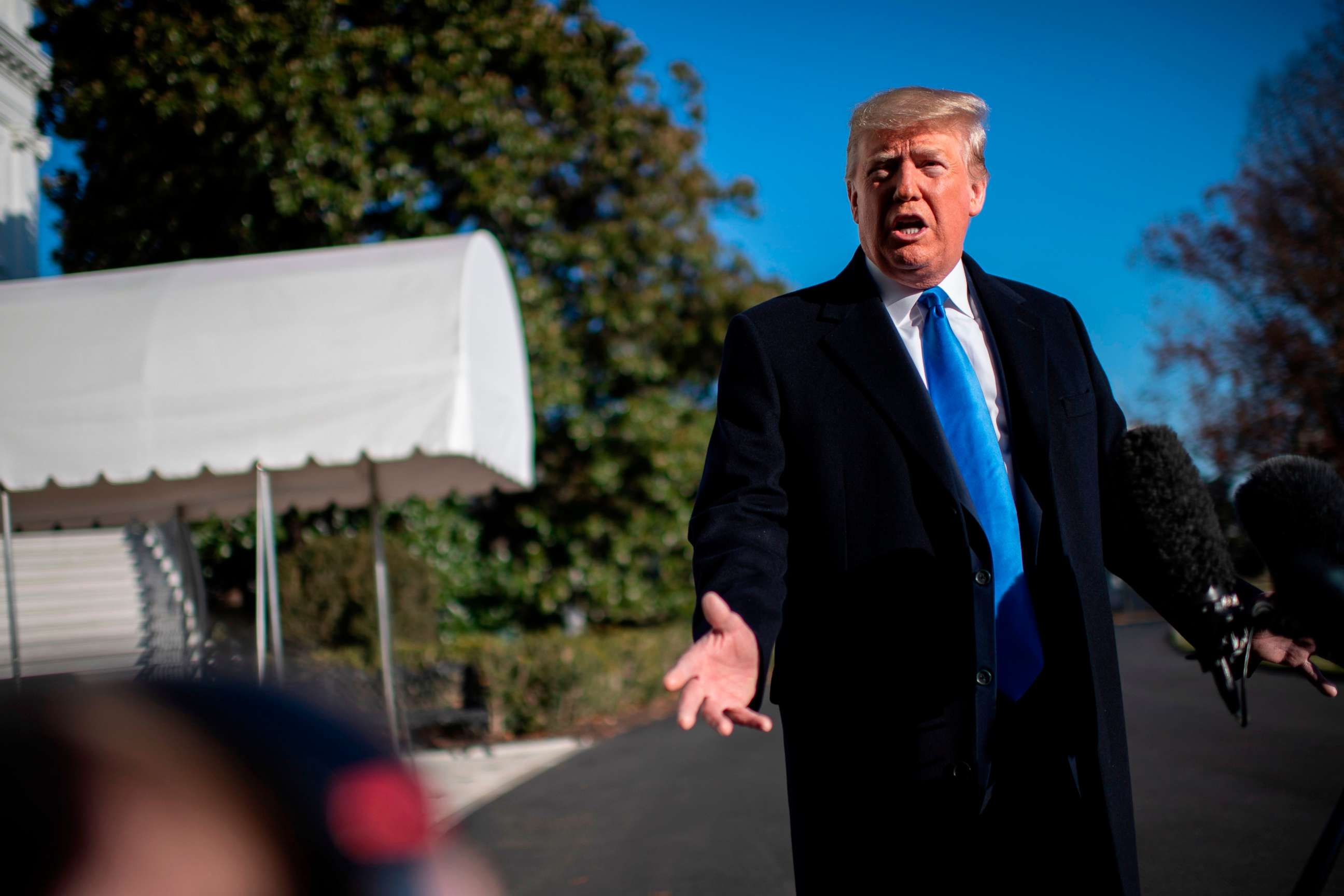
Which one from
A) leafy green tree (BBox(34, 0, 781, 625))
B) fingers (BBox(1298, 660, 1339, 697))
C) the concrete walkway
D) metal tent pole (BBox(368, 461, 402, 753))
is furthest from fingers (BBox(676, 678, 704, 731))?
leafy green tree (BBox(34, 0, 781, 625))

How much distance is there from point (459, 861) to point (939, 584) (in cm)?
118

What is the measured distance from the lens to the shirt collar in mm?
2107

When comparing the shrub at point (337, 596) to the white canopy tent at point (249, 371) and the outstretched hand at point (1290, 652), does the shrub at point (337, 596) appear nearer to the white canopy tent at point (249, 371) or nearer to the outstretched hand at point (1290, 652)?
the white canopy tent at point (249, 371)

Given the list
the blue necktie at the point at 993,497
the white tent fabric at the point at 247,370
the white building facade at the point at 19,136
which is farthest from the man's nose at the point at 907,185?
the white building facade at the point at 19,136

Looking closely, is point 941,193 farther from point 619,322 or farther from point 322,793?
point 619,322

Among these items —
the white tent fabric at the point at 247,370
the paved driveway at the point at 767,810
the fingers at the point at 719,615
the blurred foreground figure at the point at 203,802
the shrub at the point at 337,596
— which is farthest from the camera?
the shrub at the point at 337,596

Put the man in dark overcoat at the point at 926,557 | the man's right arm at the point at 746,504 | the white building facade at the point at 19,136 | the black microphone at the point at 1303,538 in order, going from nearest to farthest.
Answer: the black microphone at the point at 1303,538 → the man's right arm at the point at 746,504 → the man in dark overcoat at the point at 926,557 → the white building facade at the point at 19,136

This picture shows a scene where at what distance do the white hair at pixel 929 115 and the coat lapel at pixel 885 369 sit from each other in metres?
0.30

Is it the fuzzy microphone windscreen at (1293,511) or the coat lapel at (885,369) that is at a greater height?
the coat lapel at (885,369)

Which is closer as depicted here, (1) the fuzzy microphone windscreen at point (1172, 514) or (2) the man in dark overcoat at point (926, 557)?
(1) the fuzzy microphone windscreen at point (1172, 514)

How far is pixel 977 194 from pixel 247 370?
610 centimetres

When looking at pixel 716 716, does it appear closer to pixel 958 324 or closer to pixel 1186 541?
pixel 1186 541

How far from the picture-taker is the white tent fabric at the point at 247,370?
22.7ft

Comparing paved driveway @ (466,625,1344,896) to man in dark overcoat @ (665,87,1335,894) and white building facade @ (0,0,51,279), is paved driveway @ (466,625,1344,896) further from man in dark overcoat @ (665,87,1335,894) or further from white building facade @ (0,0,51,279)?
white building facade @ (0,0,51,279)
